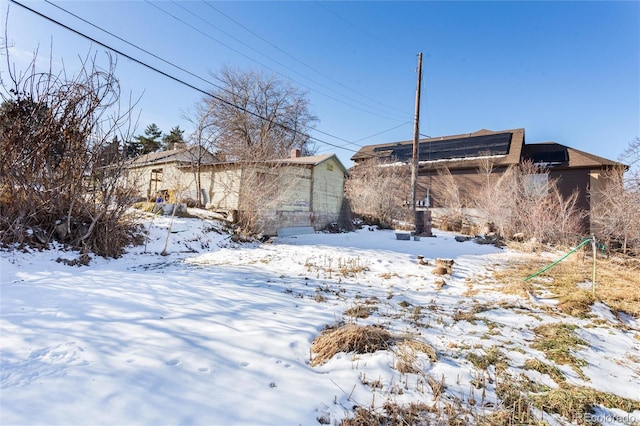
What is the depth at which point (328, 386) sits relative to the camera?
2385 millimetres

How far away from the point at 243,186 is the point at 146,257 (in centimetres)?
511

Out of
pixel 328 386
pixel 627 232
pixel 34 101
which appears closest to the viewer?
pixel 328 386

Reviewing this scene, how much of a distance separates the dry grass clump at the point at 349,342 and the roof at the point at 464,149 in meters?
21.0

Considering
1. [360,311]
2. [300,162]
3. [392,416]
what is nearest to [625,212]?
[360,311]

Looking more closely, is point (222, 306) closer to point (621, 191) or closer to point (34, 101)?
point (34, 101)

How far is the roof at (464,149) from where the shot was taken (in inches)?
824

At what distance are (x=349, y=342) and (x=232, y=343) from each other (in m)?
1.17

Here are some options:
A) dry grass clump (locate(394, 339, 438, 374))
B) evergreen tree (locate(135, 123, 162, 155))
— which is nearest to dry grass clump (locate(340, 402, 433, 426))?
dry grass clump (locate(394, 339, 438, 374))

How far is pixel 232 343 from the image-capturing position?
113 inches

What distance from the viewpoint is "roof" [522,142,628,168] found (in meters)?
18.0

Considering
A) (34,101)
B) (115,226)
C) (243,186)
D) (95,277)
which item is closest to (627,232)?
(243,186)

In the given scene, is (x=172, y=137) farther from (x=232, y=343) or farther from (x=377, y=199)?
(x=232, y=343)

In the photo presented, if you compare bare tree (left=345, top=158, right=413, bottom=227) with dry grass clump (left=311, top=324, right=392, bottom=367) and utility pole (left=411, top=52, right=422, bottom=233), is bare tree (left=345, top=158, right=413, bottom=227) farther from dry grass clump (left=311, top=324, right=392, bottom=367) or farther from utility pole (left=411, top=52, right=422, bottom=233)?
dry grass clump (left=311, top=324, right=392, bottom=367)

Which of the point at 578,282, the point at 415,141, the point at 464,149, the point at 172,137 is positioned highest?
the point at 172,137
